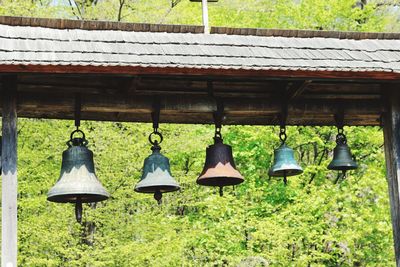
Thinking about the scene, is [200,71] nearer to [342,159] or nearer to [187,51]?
[187,51]

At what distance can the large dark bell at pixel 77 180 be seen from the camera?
5.54m

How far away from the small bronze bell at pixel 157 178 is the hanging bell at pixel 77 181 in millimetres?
399

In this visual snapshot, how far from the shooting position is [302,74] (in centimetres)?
561

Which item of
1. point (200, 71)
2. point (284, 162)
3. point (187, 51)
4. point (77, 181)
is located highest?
point (187, 51)

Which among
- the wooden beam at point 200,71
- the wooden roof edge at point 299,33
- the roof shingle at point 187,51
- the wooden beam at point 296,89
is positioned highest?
the wooden roof edge at point 299,33

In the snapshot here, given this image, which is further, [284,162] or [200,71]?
[284,162]

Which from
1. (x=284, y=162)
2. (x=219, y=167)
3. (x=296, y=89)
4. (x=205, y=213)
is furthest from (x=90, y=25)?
(x=205, y=213)

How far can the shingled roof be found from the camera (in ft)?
17.5

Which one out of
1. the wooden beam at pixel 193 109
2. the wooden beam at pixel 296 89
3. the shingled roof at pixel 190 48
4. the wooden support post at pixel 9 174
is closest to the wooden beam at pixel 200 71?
the shingled roof at pixel 190 48

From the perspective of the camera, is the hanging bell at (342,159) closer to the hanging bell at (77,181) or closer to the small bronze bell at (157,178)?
the small bronze bell at (157,178)

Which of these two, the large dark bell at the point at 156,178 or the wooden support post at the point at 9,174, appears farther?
the large dark bell at the point at 156,178

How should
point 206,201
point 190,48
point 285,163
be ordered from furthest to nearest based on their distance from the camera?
point 206,201 < point 285,163 < point 190,48

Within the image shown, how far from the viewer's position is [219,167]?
6035 mm

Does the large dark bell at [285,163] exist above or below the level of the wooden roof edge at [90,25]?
below
